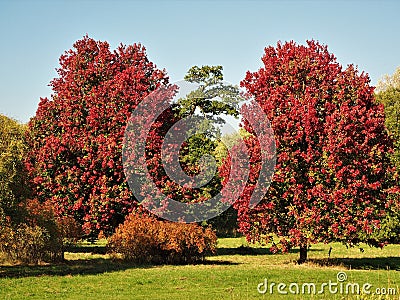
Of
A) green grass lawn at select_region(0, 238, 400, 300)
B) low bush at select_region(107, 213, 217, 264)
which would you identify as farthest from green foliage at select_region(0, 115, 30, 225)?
low bush at select_region(107, 213, 217, 264)

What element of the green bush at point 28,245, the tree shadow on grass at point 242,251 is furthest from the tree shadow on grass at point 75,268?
the tree shadow on grass at point 242,251

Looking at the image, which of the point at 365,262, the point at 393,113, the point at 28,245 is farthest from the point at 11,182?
the point at 393,113

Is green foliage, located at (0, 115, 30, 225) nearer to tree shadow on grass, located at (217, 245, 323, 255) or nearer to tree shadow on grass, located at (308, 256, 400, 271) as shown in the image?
tree shadow on grass, located at (308, 256, 400, 271)

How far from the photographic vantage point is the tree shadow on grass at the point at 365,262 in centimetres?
2409

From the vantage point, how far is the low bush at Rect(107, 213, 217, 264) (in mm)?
24656

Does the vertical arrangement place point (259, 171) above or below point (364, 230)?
above

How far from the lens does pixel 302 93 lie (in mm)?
24422

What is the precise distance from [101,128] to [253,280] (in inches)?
520

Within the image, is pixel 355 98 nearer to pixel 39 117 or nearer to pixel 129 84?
pixel 129 84

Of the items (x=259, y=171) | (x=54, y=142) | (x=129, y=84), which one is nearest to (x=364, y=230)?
(x=259, y=171)

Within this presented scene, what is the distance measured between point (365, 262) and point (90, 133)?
48.7 feet

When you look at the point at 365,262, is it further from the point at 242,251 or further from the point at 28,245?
the point at 28,245

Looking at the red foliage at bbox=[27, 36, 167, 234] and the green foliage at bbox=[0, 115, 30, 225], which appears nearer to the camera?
the green foliage at bbox=[0, 115, 30, 225]

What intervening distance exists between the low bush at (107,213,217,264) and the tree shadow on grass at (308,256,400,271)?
5042mm
